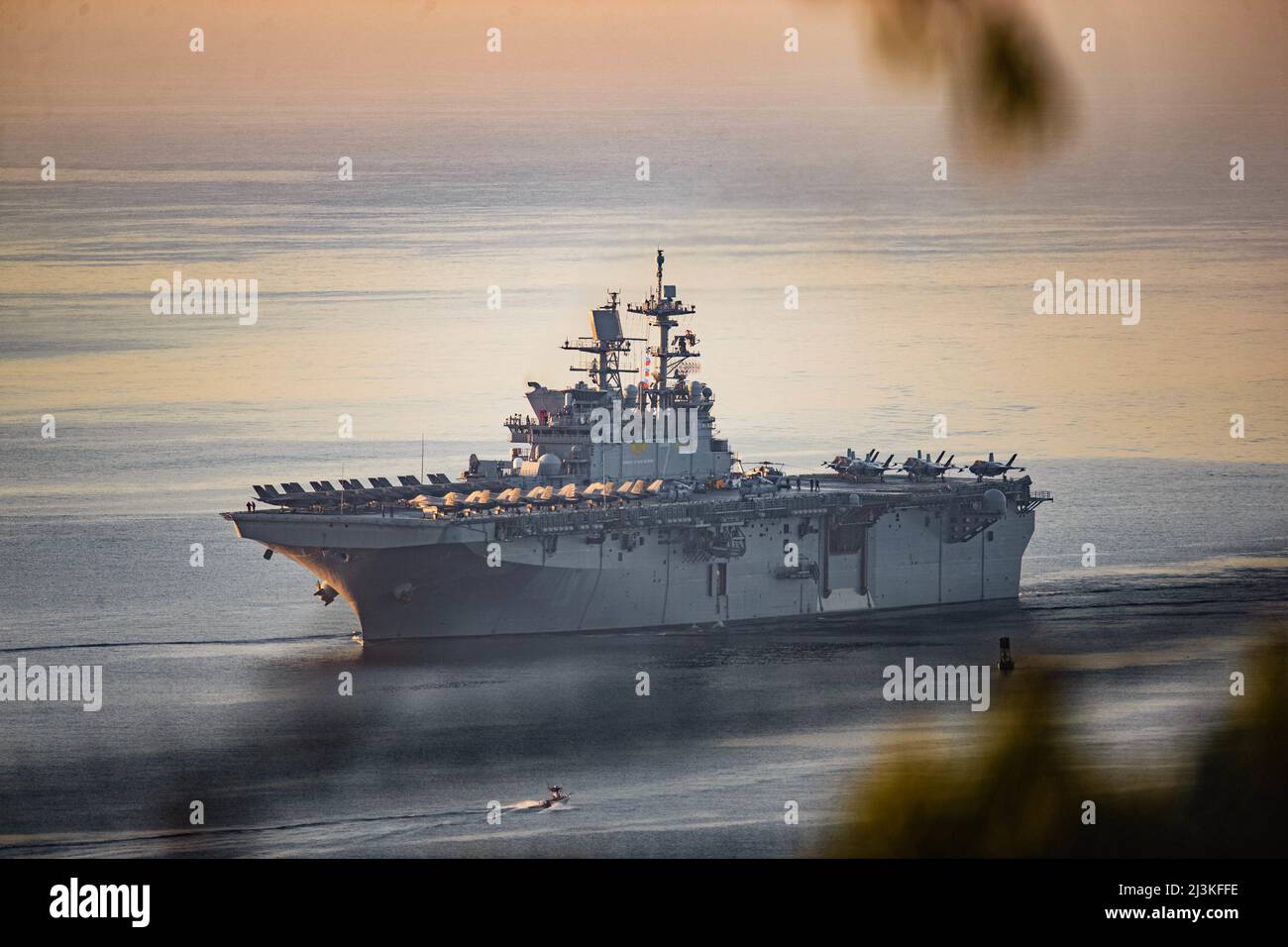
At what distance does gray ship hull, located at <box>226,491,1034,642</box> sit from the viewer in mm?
51531

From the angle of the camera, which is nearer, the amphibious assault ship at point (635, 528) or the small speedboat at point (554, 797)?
the small speedboat at point (554, 797)

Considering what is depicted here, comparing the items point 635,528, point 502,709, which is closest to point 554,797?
point 502,709

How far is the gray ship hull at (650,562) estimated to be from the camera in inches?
2029

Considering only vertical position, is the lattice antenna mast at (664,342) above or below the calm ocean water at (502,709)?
above

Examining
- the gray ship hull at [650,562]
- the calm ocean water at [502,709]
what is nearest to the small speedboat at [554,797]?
the calm ocean water at [502,709]

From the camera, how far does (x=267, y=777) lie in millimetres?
42406

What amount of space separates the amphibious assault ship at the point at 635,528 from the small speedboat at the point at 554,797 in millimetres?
10954

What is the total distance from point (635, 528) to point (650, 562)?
3.57 feet

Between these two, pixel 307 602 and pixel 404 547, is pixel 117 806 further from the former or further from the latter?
pixel 307 602

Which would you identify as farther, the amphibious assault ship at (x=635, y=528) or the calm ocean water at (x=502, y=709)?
the amphibious assault ship at (x=635, y=528)

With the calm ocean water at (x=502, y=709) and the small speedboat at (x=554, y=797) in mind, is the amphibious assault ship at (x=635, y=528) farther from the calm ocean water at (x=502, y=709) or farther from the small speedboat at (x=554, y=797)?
the small speedboat at (x=554, y=797)

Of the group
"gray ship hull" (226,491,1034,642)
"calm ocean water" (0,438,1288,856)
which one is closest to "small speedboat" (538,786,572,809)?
"calm ocean water" (0,438,1288,856)

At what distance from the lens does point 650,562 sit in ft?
180

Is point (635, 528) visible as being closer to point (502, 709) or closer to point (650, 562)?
point (650, 562)
